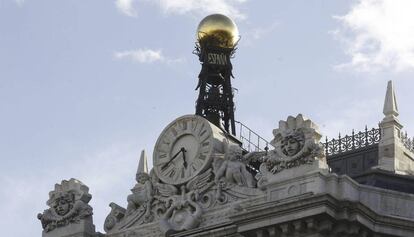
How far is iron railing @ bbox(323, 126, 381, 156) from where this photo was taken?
226 feet

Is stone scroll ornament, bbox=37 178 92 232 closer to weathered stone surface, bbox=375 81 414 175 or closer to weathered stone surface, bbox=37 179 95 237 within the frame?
weathered stone surface, bbox=37 179 95 237

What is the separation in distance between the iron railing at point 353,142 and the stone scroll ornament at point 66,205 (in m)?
12.1

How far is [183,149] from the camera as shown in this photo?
63062 mm

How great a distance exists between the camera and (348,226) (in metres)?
55.5

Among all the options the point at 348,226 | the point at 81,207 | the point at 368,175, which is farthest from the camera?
the point at 81,207

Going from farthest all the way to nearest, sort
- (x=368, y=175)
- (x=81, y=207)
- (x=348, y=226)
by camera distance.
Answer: (x=81, y=207) → (x=368, y=175) → (x=348, y=226)

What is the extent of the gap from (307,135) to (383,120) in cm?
1105

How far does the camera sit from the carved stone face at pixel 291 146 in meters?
57.5

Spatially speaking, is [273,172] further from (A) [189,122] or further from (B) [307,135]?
(A) [189,122]

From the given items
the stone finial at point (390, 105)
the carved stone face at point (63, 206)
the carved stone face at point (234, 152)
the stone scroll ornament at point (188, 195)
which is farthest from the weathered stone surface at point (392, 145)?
the carved stone face at point (63, 206)

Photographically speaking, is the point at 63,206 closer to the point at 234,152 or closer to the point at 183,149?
the point at 183,149

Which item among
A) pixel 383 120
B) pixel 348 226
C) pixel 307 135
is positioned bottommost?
pixel 348 226

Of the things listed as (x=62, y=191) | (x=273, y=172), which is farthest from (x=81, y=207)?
(x=273, y=172)

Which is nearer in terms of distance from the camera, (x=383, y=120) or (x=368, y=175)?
(x=368, y=175)
